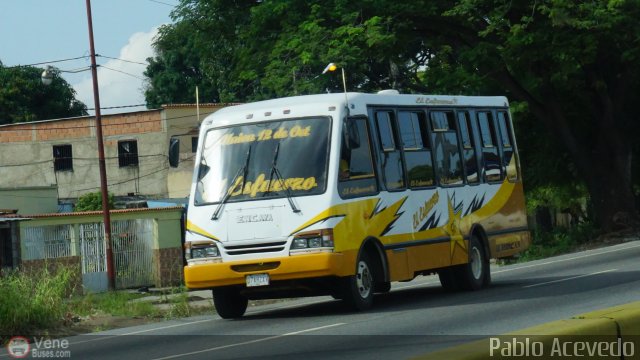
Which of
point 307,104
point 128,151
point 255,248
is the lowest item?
point 255,248

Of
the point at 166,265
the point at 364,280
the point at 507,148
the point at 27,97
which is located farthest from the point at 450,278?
the point at 27,97

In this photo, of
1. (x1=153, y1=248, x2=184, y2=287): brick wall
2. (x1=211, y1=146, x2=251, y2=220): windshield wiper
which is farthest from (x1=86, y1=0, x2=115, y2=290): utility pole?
(x1=211, y1=146, x2=251, y2=220): windshield wiper

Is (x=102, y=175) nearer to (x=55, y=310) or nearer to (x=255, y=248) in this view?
(x=55, y=310)

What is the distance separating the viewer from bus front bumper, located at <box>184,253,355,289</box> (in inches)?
621

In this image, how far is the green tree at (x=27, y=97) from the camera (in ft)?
253

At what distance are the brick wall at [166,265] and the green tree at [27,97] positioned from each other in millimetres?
38405

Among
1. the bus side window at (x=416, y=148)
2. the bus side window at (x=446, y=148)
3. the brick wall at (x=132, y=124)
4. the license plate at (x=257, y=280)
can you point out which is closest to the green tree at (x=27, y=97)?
the brick wall at (x=132, y=124)

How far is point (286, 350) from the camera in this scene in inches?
491

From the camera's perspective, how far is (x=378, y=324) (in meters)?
14.6

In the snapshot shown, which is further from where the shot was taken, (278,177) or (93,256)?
(93,256)

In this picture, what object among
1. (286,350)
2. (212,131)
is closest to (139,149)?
(212,131)

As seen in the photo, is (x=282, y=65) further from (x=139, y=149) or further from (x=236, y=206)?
(x=139, y=149)

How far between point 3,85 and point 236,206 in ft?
210

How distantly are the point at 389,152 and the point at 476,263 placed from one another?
3373 millimetres
